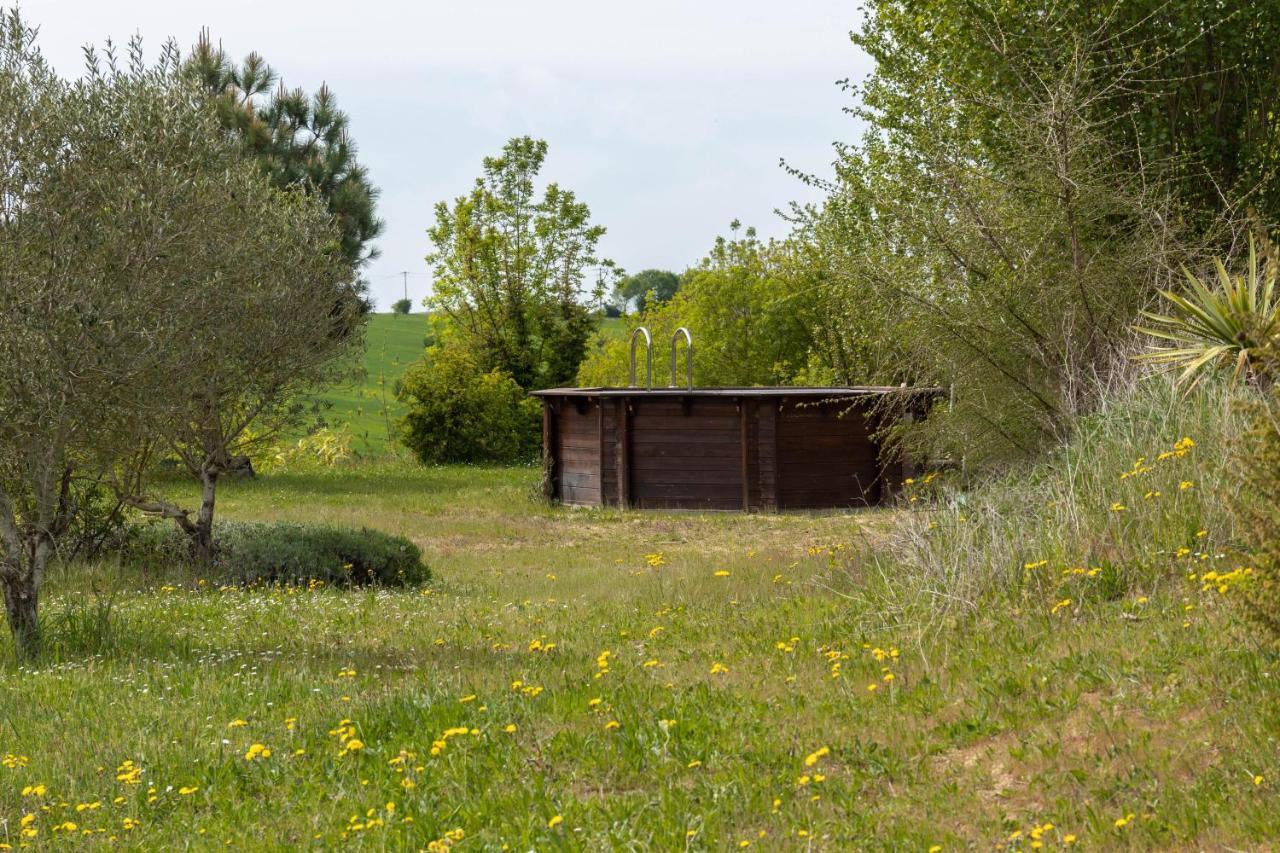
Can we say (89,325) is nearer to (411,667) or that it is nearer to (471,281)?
(411,667)

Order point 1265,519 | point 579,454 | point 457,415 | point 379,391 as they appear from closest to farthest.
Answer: point 1265,519
point 579,454
point 457,415
point 379,391

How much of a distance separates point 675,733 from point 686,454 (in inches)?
640

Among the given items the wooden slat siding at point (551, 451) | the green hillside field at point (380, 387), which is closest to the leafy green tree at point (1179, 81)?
the wooden slat siding at point (551, 451)

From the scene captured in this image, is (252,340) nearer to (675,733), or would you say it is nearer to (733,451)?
(733,451)

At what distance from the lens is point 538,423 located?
3500cm

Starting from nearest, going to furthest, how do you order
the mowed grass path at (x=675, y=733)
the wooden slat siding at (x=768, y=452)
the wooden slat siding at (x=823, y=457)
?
the mowed grass path at (x=675, y=733) → the wooden slat siding at (x=768, y=452) → the wooden slat siding at (x=823, y=457)

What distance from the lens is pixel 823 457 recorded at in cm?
2195

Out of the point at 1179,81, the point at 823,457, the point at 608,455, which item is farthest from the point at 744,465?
the point at 1179,81

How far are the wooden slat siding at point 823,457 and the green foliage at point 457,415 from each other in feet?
42.2

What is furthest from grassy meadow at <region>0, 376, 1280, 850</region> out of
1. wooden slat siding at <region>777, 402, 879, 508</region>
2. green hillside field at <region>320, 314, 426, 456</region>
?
green hillside field at <region>320, 314, 426, 456</region>

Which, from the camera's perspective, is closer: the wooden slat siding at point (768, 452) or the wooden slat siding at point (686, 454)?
the wooden slat siding at point (768, 452)

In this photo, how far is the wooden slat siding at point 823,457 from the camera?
21703 mm

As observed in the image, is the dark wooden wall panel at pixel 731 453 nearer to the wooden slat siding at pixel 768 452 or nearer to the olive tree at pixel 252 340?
the wooden slat siding at pixel 768 452

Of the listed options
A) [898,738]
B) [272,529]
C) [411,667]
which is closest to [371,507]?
[272,529]
